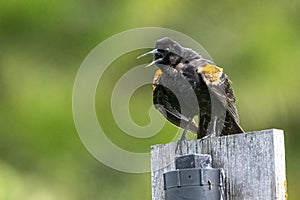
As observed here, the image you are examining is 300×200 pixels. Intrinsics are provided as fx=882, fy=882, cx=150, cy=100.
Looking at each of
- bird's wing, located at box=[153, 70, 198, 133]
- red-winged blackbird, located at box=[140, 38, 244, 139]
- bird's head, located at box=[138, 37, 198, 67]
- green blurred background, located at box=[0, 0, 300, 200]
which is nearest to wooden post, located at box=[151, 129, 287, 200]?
red-winged blackbird, located at box=[140, 38, 244, 139]

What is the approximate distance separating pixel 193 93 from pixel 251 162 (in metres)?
1.28

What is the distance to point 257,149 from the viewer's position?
2342mm

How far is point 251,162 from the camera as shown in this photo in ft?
7.70

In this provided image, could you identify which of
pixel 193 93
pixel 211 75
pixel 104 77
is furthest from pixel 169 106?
pixel 104 77

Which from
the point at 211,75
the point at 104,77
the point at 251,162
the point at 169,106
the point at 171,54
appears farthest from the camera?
the point at 104,77

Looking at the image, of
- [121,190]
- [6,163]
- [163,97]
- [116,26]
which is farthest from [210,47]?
[163,97]

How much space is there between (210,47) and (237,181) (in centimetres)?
387

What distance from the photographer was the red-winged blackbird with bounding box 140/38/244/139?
11.5 ft

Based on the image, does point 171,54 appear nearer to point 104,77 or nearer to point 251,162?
point 251,162

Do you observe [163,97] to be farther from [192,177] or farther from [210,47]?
[210,47]

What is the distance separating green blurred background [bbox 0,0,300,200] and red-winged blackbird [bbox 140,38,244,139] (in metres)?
1.79

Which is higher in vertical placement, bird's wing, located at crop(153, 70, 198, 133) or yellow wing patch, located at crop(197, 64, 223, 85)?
yellow wing patch, located at crop(197, 64, 223, 85)

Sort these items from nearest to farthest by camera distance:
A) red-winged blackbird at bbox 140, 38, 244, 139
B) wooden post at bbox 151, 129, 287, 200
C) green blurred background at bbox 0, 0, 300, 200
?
wooden post at bbox 151, 129, 287, 200, red-winged blackbird at bbox 140, 38, 244, 139, green blurred background at bbox 0, 0, 300, 200

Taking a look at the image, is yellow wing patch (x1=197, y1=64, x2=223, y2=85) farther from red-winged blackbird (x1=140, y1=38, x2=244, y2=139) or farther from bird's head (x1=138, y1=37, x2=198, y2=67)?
bird's head (x1=138, y1=37, x2=198, y2=67)
